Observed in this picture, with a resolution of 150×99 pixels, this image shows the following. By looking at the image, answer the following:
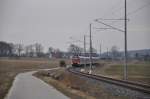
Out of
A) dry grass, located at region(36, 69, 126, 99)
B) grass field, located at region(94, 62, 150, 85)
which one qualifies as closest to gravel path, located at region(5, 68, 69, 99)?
dry grass, located at region(36, 69, 126, 99)

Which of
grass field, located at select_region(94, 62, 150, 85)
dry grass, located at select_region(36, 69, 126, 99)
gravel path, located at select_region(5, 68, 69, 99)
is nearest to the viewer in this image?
dry grass, located at select_region(36, 69, 126, 99)

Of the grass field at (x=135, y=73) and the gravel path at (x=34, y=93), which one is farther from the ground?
the grass field at (x=135, y=73)

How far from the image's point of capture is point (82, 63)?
89.7 metres

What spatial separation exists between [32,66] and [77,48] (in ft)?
59.7

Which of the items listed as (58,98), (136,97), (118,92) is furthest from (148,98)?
(58,98)

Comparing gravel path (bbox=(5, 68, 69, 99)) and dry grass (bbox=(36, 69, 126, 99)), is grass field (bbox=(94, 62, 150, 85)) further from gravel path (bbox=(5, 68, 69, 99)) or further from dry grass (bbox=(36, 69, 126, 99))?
gravel path (bbox=(5, 68, 69, 99))

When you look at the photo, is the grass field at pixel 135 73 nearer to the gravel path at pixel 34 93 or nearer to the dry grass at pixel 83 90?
the dry grass at pixel 83 90

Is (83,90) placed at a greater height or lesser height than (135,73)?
lesser

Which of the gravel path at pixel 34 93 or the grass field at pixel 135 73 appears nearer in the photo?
the gravel path at pixel 34 93

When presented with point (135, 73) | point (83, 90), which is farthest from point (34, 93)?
point (135, 73)

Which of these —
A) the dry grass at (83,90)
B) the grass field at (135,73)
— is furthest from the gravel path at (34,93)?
the grass field at (135,73)

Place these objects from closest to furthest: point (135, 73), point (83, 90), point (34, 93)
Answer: point (34, 93) < point (83, 90) < point (135, 73)

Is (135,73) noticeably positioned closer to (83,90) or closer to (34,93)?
(83,90)

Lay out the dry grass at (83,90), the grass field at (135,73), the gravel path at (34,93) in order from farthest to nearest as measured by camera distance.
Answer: the grass field at (135,73) → the gravel path at (34,93) → the dry grass at (83,90)
